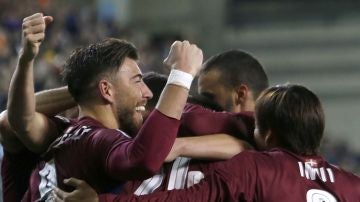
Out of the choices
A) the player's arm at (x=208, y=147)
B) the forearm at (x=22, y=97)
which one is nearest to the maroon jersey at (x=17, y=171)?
the forearm at (x=22, y=97)

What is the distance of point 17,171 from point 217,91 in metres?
0.88

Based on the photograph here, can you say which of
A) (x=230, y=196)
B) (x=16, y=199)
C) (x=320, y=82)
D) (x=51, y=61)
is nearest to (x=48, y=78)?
(x=51, y=61)

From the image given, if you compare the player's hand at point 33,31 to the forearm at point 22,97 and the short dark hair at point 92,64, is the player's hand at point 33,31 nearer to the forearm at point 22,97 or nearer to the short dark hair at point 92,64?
the forearm at point 22,97

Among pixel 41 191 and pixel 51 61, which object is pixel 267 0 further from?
pixel 41 191

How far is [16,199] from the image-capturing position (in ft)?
12.1

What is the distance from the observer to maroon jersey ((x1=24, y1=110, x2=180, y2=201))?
302 centimetres

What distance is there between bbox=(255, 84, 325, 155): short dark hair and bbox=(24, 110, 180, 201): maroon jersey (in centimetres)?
51

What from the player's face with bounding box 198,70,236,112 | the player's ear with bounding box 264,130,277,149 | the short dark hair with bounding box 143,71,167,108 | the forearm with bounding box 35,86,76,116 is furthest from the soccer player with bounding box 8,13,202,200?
the player's face with bounding box 198,70,236,112

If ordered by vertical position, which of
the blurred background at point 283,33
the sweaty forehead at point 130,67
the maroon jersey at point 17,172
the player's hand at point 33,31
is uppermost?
the player's hand at point 33,31

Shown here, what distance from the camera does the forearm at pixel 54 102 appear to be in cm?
362

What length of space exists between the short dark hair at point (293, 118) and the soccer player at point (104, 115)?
1.33ft

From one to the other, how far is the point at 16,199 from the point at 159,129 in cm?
93

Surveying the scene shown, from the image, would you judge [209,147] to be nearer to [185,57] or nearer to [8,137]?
[185,57]

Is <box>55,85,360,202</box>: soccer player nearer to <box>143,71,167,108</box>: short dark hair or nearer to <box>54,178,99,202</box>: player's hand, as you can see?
<box>54,178,99,202</box>: player's hand
